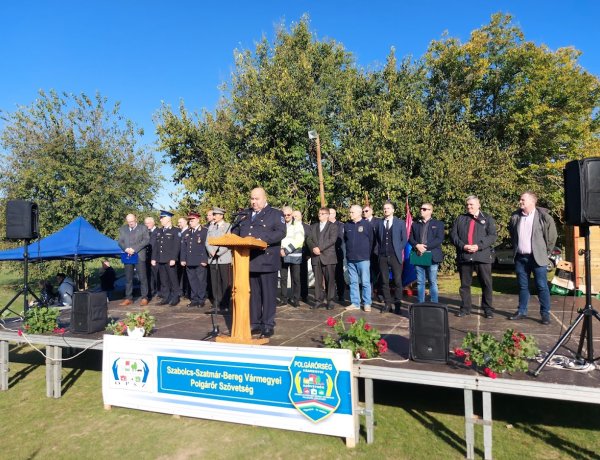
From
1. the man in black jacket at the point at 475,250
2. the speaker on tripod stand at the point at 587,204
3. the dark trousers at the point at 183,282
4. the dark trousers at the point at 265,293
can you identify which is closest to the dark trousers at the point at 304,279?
the dark trousers at the point at 183,282

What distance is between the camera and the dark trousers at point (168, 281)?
25.9 feet

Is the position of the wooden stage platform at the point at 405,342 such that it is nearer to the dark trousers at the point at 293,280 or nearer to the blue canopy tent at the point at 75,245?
the dark trousers at the point at 293,280

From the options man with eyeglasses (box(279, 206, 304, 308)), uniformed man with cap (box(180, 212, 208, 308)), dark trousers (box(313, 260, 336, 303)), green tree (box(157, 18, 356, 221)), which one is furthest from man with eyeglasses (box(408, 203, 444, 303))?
green tree (box(157, 18, 356, 221))

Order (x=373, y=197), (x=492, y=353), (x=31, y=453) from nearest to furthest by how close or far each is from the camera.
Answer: (x=492, y=353) → (x=31, y=453) → (x=373, y=197)

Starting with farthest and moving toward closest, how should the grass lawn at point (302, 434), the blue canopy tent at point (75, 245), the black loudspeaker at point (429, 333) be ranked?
the blue canopy tent at point (75, 245)
the black loudspeaker at point (429, 333)
the grass lawn at point (302, 434)

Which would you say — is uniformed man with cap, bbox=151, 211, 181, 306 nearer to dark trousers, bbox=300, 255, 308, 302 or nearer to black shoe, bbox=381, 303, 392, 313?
dark trousers, bbox=300, 255, 308, 302

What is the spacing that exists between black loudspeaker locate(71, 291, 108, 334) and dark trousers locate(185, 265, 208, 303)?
225 cm

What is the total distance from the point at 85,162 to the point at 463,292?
1458 centimetres

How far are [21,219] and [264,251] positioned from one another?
4.08m

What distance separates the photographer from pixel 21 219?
6.45 metres

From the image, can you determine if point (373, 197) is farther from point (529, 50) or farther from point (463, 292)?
point (529, 50)

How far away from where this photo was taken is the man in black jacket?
5839mm

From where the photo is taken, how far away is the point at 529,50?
20406mm

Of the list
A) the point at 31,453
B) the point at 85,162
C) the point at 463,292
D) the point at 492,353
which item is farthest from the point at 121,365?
the point at 85,162
